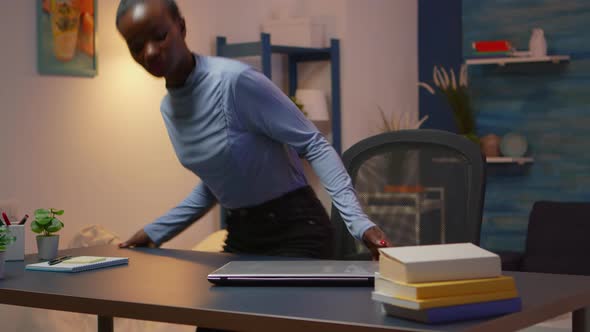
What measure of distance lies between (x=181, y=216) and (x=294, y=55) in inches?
124

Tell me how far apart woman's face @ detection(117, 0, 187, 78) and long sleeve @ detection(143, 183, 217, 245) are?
18.9 inches

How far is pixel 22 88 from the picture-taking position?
3988mm

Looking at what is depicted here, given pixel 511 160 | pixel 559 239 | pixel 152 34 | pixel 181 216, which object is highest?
pixel 152 34

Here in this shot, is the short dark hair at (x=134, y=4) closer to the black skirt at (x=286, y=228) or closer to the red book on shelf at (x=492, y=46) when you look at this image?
the black skirt at (x=286, y=228)

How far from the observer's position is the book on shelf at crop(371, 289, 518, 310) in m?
1.37

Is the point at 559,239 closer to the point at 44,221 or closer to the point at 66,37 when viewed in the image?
the point at 66,37

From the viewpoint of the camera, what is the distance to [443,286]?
1.41 meters

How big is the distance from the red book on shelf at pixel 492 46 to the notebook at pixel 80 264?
4.18m

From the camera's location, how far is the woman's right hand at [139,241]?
2.53 metres

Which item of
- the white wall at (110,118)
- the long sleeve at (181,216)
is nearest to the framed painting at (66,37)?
the white wall at (110,118)

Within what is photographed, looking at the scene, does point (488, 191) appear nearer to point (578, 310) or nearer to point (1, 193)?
point (1, 193)

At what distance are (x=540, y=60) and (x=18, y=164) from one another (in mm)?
3209

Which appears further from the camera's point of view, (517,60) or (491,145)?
(491,145)

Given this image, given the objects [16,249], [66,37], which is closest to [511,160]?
[66,37]
